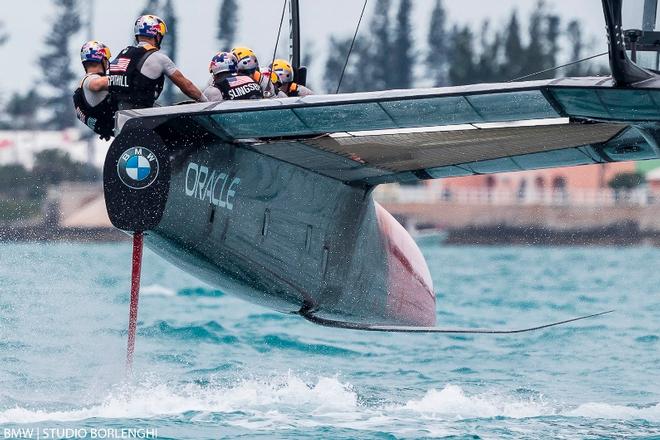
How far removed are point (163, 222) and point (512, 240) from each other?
132 feet

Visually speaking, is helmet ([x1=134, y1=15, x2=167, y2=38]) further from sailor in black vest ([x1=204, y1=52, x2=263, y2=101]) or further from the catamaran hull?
the catamaran hull

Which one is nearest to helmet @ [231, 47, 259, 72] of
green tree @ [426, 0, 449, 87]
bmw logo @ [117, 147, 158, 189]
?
bmw logo @ [117, 147, 158, 189]

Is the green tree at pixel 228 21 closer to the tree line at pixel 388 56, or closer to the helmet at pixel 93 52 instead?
the tree line at pixel 388 56

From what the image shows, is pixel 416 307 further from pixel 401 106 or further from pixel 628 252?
pixel 628 252

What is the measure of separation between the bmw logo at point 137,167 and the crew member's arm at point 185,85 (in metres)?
0.78

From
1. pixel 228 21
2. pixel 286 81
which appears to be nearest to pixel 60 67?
pixel 228 21

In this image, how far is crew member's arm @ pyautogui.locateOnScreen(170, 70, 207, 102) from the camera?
7402 millimetres

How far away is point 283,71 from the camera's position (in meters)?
9.03

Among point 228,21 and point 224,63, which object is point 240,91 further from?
point 228,21

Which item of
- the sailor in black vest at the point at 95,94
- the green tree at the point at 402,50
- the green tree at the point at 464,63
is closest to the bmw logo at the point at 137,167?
the sailor in black vest at the point at 95,94

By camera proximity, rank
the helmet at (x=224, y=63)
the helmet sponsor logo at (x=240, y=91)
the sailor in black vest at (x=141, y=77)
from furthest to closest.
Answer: the helmet at (x=224, y=63), the helmet sponsor logo at (x=240, y=91), the sailor in black vest at (x=141, y=77)

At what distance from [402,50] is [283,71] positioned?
6066cm

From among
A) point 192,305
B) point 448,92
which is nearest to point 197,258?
point 448,92

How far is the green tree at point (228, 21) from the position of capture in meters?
62.3
